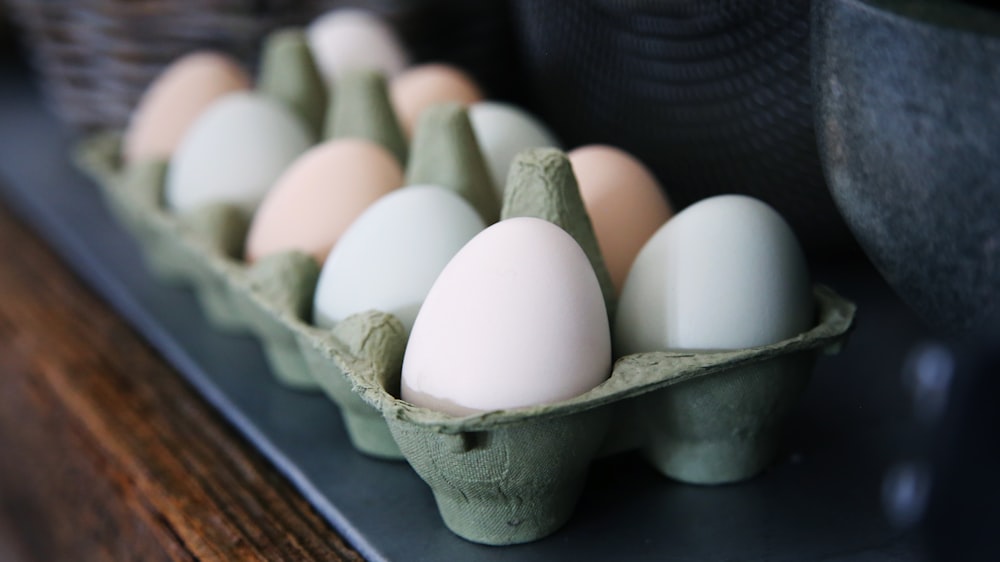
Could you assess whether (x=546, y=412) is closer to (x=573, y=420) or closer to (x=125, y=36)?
(x=573, y=420)

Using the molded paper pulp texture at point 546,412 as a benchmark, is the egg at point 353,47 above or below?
above

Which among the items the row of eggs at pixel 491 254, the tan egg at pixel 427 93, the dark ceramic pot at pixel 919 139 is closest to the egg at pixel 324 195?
the row of eggs at pixel 491 254

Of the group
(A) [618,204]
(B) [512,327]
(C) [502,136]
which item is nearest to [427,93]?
(C) [502,136]

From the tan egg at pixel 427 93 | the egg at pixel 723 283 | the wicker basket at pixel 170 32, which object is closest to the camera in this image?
the egg at pixel 723 283

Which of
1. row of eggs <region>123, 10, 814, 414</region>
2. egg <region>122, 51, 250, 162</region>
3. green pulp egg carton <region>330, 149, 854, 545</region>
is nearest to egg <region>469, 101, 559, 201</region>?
row of eggs <region>123, 10, 814, 414</region>

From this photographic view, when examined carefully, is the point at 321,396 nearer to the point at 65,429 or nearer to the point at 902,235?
the point at 65,429

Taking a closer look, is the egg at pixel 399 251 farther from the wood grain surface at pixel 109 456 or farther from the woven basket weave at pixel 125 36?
the woven basket weave at pixel 125 36

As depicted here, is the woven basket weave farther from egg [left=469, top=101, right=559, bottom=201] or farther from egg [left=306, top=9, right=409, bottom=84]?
egg [left=469, top=101, right=559, bottom=201]
